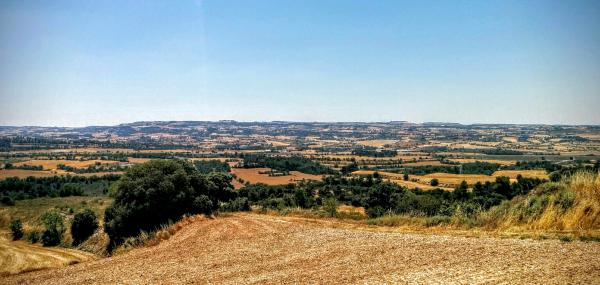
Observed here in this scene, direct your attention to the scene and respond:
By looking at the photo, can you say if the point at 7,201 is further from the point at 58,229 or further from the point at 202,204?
the point at 202,204

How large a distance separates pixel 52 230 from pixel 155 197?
40.6 metres

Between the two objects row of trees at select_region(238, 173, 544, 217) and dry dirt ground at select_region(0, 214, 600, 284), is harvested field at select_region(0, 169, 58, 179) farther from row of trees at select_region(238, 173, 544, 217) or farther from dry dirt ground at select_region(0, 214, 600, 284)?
dry dirt ground at select_region(0, 214, 600, 284)

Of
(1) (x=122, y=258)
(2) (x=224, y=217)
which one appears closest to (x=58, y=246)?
(2) (x=224, y=217)

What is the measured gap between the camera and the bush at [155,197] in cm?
3077

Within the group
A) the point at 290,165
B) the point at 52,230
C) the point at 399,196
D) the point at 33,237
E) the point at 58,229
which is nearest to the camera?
the point at 52,230

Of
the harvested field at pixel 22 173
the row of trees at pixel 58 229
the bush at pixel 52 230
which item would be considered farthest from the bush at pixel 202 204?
the harvested field at pixel 22 173

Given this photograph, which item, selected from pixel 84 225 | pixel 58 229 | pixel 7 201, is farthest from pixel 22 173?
pixel 84 225

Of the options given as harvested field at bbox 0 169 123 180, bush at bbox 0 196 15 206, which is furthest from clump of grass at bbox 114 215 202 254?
harvested field at bbox 0 169 123 180

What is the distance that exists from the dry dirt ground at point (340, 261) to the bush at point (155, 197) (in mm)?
12485

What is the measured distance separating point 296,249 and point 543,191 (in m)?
11.6

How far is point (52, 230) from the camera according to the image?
200ft

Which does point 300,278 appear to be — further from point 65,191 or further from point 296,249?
point 65,191

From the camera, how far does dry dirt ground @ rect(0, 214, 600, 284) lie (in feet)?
35.1

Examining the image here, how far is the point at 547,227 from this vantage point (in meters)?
14.8
